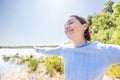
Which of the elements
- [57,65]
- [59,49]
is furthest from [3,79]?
[59,49]

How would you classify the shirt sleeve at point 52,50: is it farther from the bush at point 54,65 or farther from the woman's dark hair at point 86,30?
the bush at point 54,65

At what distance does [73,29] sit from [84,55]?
16 cm

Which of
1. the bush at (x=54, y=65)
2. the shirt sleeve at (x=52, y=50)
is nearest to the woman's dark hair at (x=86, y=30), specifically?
the shirt sleeve at (x=52, y=50)

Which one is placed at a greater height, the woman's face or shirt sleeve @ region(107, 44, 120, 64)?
the woman's face

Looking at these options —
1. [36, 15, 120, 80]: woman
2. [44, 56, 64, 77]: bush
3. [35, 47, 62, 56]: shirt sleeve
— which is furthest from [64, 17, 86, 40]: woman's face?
[44, 56, 64, 77]: bush

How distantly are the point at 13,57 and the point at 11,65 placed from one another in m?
1.13

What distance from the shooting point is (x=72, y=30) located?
1.57 metres

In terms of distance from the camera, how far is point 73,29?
157 cm

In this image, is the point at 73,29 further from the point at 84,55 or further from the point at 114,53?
the point at 114,53

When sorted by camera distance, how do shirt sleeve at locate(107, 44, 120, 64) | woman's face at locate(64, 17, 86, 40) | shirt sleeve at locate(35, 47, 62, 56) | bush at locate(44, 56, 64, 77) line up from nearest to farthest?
shirt sleeve at locate(107, 44, 120, 64) → woman's face at locate(64, 17, 86, 40) → shirt sleeve at locate(35, 47, 62, 56) → bush at locate(44, 56, 64, 77)

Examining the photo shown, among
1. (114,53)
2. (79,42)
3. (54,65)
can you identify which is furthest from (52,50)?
(54,65)

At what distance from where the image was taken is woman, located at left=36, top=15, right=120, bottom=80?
1439mm

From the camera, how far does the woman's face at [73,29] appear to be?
5.10ft

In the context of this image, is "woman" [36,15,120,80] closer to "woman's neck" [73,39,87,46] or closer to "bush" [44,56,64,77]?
"woman's neck" [73,39,87,46]
